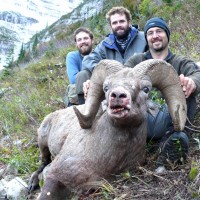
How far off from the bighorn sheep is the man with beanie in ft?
0.47

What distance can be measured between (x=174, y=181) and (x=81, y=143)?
4.41ft

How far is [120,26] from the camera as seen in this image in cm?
760

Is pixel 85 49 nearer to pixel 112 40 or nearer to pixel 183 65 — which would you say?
pixel 112 40

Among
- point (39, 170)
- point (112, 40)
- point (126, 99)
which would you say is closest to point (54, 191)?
point (126, 99)

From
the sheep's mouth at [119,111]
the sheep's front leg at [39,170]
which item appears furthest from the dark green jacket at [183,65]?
the sheep's front leg at [39,170]

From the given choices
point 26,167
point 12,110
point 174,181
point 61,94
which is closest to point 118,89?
point 174,181

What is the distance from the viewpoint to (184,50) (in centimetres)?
842

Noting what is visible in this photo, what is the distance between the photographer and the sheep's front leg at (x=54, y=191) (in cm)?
503

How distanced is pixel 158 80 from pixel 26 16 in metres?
112

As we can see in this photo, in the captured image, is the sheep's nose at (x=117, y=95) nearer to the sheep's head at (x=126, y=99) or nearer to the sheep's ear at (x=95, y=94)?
the sheep's head at (x=126, y=99)

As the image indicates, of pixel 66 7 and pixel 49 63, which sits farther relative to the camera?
pixel 66 7

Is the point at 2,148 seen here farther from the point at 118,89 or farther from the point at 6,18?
the point at 6,18

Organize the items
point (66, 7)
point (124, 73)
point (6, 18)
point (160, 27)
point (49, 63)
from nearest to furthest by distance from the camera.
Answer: point (124, 73) → point (160, 27) → point (49, 63) → point (6, 18) → point (66, 7)

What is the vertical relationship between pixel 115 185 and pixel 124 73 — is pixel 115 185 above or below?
below
